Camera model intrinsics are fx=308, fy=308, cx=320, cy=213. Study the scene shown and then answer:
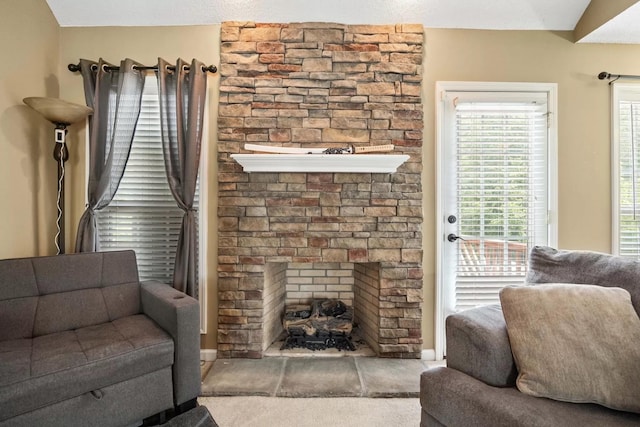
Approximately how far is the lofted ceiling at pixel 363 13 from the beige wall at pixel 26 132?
279mm

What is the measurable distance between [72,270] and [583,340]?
266 cm

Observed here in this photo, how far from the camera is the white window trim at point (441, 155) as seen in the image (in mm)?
2396

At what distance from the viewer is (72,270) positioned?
193 cm

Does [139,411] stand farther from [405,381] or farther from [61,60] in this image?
[61,60]

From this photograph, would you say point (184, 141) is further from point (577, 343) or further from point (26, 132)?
point (577, 343)

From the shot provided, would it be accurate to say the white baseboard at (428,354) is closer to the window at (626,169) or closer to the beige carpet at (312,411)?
the beige carpet at (312,411)

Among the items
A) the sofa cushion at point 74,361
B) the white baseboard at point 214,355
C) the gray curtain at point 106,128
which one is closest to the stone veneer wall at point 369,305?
the white baseboard at point 214,355

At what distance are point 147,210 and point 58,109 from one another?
2.80 ft

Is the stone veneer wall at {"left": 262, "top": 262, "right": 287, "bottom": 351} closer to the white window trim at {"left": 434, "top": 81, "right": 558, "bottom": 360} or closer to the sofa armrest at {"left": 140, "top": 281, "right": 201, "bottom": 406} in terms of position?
the sofa armrest at {"left": 140, "top": 281, "right": 201, "bottom": 406}

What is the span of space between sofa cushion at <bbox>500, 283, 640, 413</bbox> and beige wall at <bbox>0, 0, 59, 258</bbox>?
299cm

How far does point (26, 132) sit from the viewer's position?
7.06 feet

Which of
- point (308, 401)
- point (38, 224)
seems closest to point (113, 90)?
point (38, 224)

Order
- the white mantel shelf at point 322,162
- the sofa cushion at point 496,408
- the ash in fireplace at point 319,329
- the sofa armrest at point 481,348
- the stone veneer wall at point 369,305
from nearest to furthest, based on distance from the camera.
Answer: the sofa cushion at point 496,408 < the sofa armrest at point 481,348 < the white mantel shelf at point 322,162 < the stone veneer wall at point 369,305 < the ash in fireplace at point 319,329

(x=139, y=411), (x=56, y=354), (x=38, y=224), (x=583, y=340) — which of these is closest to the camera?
(x=583, y=340)
